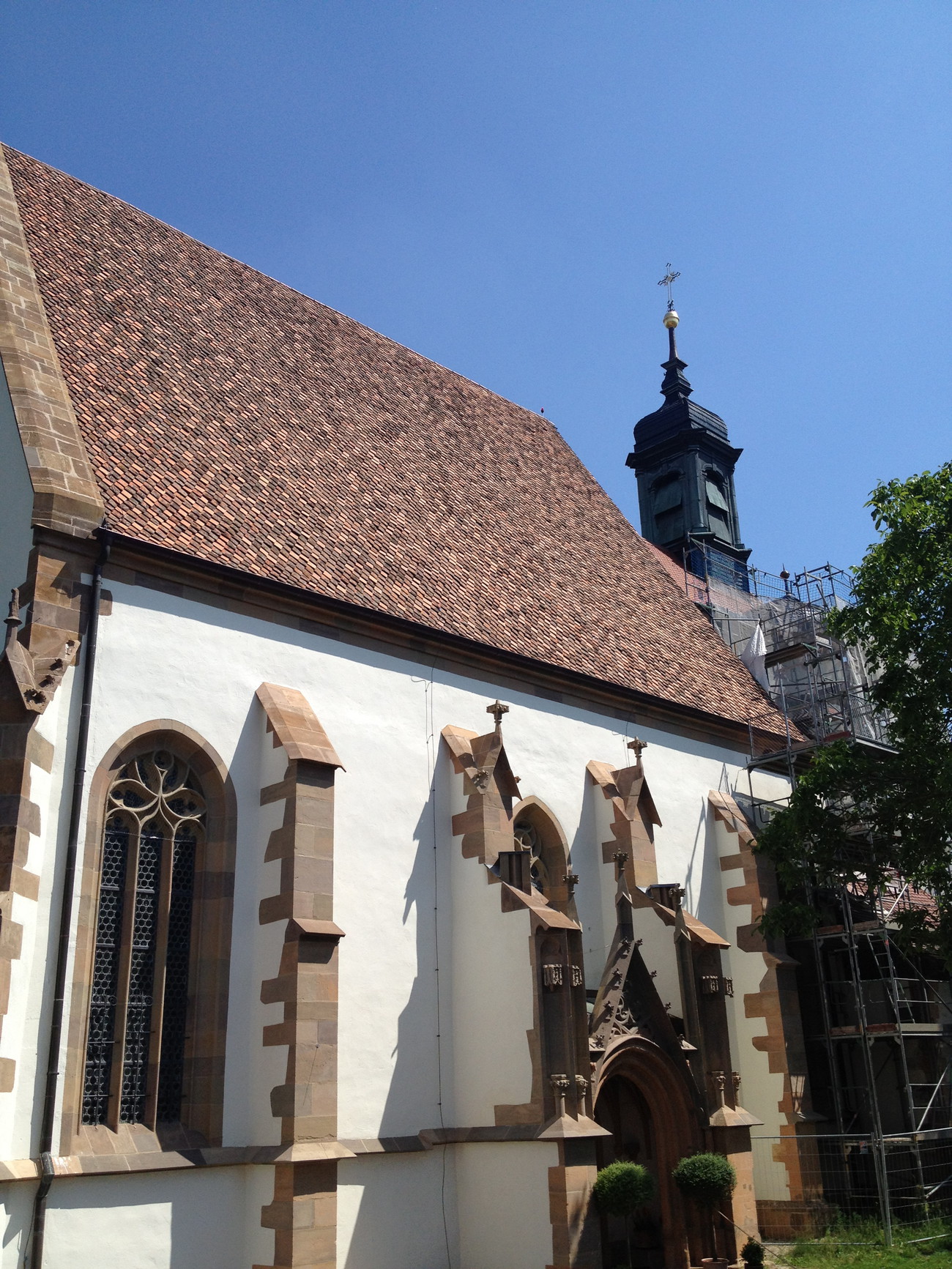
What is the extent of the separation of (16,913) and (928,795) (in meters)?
12.5

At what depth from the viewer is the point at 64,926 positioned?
1295 cm

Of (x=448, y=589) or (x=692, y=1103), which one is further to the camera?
(x=448, y=589)

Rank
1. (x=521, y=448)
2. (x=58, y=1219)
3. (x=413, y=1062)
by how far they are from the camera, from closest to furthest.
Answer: (x=58, y=1219) < (x=413, y=1062) < (x=521, y=448)

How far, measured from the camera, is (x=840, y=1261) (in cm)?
1645

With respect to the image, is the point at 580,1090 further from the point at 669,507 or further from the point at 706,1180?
the point at 669,507

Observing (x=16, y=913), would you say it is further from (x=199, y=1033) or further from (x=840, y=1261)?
(x=840, y=1261)

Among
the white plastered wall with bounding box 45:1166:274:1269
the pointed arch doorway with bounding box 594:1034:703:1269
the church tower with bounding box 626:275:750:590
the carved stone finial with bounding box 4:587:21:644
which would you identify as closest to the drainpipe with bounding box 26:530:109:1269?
the white plastered wall with bounding box 45:1166:274:1269

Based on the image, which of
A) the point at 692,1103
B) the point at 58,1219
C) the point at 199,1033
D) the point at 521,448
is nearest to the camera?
the point at 58,1219

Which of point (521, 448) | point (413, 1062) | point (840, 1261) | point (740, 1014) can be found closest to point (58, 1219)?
point (413, 1062)

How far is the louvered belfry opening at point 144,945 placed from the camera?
1345 centimetres

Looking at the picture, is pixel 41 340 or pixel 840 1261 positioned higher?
pixel 41 340

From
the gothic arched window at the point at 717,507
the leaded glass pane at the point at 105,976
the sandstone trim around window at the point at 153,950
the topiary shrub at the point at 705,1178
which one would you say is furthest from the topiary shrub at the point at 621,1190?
the gothic arched window at the point at 717,507

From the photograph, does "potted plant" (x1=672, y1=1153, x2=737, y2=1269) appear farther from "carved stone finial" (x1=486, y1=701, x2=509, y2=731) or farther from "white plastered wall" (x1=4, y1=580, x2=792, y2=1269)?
"carved stone finial" (x1=486, y1=701, x2=509, y2=731)

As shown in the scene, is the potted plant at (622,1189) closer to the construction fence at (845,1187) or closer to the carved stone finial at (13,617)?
the construction fence at (845,1187)
